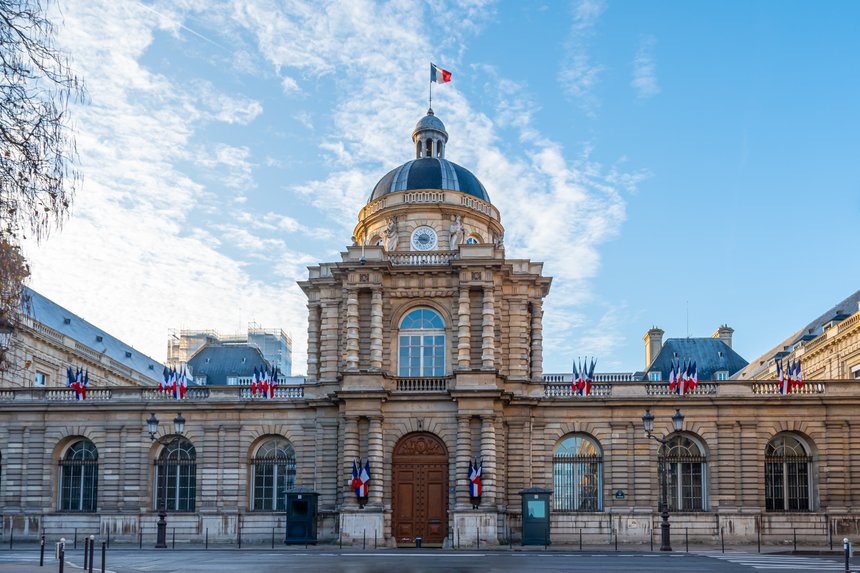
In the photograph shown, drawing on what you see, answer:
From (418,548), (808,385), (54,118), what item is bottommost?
(418,548)

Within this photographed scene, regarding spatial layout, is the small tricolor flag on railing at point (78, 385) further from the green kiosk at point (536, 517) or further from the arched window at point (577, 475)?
the arched window at point (577, 475)

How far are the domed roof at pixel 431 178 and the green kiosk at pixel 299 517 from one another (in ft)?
57.6

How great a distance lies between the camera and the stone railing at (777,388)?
45562mm

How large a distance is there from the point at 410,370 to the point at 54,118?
102 feet

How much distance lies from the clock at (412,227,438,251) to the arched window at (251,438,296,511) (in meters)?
11.9

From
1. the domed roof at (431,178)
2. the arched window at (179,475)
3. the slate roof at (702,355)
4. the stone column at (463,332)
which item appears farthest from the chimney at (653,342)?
the arched window at (179,475)

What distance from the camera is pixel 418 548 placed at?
42.2 m

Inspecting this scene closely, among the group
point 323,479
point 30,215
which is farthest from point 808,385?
point 30,215

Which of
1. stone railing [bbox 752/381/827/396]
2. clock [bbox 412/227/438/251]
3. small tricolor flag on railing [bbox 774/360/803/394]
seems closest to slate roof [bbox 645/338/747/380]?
stone railing [bbox 752/381/827/396]

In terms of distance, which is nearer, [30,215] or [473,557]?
[30,215]

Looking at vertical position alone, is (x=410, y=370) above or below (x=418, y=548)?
above

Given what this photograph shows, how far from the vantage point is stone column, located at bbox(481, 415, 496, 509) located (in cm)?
4291

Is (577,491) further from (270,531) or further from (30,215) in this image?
(30,215)

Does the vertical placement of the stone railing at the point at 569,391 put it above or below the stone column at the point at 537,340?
below
